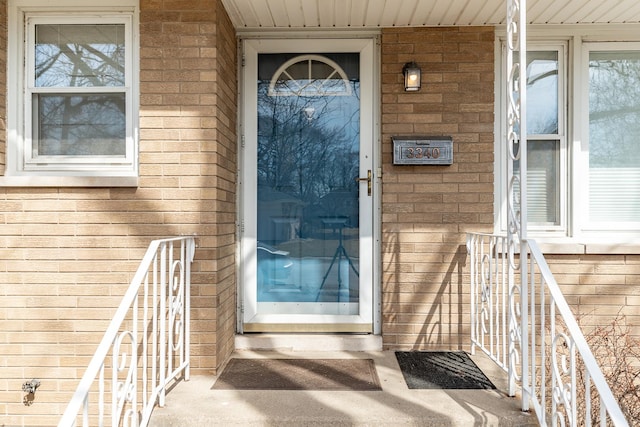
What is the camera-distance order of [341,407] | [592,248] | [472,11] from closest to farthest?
1. [341,407]
2. [472,11]
3. [592,248]

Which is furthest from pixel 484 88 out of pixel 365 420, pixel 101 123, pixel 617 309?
pixel 101 123

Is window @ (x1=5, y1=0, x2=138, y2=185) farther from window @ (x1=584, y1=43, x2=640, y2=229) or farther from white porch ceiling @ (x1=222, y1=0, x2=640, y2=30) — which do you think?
window @ (x1=584, y1=43, x2=640, y2=229)

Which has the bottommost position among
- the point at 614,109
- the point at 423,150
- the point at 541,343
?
the point at 541,343

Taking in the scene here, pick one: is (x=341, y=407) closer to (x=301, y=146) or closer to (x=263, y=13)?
(x=301, y=146)

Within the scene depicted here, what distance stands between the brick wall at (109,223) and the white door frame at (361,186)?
1.89ft

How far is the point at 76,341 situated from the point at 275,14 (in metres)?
2.49

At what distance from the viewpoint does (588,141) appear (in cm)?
349

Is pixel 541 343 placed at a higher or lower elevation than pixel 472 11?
lower

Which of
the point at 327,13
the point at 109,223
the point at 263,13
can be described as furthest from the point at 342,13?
the point at 109,223

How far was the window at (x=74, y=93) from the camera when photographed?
3053mm

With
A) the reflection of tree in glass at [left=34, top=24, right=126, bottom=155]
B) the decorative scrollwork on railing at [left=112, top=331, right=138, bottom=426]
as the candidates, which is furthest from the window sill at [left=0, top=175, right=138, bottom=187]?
the decorative scrollwork on railing at [left=112, top=331, right=138, bottom=426]

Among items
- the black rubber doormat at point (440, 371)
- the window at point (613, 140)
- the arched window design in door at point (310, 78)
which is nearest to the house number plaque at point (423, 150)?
the arched window design in door at point (310, 78)

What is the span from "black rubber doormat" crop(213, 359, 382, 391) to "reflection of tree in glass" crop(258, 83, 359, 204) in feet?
3.86

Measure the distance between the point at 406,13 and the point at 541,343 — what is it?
2254 millimetres
